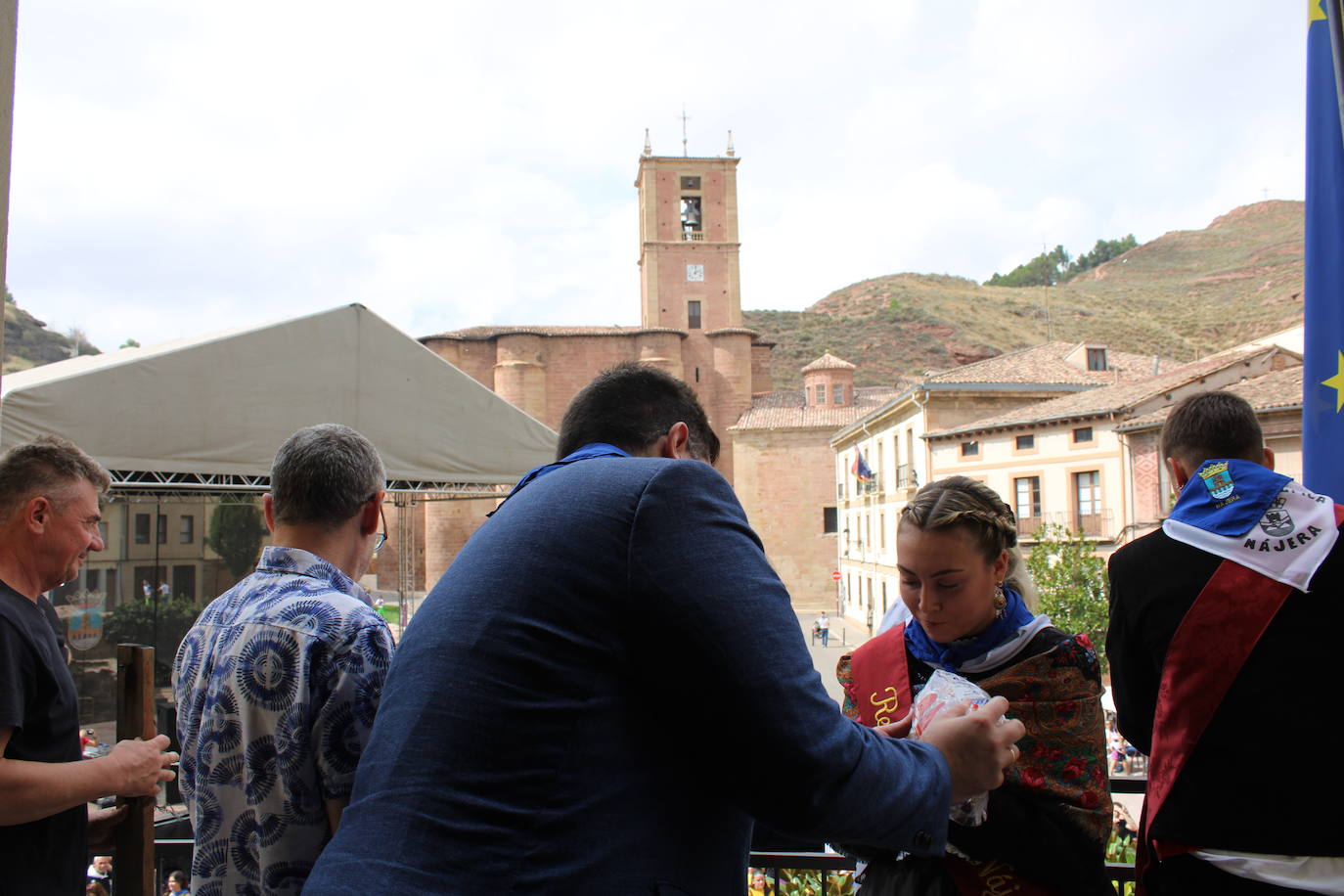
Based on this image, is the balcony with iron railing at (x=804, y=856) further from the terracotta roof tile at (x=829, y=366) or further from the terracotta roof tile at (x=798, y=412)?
the terracotta roof tile at (x=829, y=366)

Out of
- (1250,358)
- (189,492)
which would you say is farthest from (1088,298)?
(189,492)

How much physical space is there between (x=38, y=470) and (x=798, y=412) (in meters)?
38.9

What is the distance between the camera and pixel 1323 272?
2.83 metres

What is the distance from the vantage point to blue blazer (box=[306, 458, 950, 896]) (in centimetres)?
107

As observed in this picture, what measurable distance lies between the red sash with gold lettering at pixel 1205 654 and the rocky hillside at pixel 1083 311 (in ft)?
182

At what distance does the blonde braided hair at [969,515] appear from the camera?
6.53 ft

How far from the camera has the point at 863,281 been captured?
9012 cm

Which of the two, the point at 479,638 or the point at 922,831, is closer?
the point at 479,638

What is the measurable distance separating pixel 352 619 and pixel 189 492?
21.8ft

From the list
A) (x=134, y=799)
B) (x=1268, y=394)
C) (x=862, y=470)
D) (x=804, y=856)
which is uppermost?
(x=1268, y=394)

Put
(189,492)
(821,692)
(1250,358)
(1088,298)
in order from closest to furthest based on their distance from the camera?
(821,692) → (189,492) → (1250,358) → (1088,298)

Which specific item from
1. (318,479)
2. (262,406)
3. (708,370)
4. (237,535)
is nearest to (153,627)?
(262,406)

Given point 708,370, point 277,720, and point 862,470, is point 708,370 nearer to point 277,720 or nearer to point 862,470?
point 862,470

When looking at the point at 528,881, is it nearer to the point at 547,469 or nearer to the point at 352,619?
the point at 547,469
